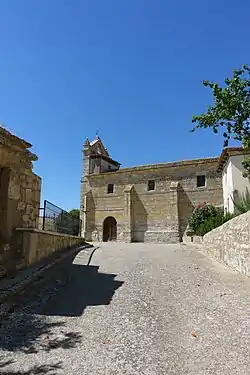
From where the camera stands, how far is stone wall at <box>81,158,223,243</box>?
91.8ft

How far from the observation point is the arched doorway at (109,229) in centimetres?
3138

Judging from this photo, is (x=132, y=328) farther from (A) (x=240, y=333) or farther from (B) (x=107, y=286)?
(B) (x=107, y=286)

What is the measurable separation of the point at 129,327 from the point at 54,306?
161 cm

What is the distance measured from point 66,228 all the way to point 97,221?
1922cm

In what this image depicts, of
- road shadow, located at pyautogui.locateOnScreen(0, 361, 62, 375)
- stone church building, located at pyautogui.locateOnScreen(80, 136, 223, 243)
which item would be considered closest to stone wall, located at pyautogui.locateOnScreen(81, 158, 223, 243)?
stone church building, located at pyautogui.locateOnScreen(80, 136, 223, 243)

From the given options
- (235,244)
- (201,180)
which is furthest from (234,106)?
(201,180)

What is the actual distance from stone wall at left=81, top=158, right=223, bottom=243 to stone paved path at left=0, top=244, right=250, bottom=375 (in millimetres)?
20229

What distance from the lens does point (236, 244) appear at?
9.04m

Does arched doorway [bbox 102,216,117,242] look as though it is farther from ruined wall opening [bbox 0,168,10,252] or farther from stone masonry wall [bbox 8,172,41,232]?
ruined wall opening [bbox 0,168,10,252]

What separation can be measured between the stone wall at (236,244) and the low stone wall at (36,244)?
526cm

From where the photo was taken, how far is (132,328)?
4.60m

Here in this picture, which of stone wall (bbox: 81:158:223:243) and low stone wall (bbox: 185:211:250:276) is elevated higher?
stone wall (bbox: 81:158:223:243)

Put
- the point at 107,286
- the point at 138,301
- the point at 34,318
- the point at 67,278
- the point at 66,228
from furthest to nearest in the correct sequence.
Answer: the point at 66,228, the point at 67,278, the point at 107,286, the point at 138,301, the point at 34,318

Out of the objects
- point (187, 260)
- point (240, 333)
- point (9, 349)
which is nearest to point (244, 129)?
point (187, 260)
